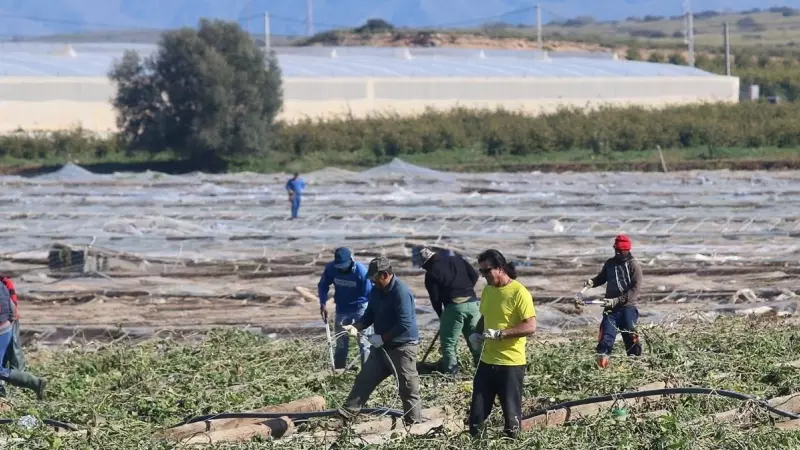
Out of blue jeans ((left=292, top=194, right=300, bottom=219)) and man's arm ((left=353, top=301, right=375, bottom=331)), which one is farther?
blue jeans ((left=292, top=194, right=300, bottom=219))

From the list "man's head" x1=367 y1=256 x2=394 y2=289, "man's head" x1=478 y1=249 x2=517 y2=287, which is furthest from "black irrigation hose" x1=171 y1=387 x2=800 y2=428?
"man's head" x1=478 y1=249 x2=517 y2=287

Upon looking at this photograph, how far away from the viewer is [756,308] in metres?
17.2

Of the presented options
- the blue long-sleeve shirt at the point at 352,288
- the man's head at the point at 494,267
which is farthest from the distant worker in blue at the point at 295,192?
the man's head at the point at 494,267

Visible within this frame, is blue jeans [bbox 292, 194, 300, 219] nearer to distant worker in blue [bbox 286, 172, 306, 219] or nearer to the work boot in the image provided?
distant worker in blue [bbox 286, 172, 306, 219]

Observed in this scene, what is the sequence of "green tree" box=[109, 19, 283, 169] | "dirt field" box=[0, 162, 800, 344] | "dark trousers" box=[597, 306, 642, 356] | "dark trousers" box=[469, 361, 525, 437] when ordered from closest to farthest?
"dark trousers" box=[469, 361, 525, 437] < "dark trousers" box=[597, 306, 642, 356] < "dirt field" box=[0, 162, 800, 344] < "green tree" box=[109, 19, 283, 169]

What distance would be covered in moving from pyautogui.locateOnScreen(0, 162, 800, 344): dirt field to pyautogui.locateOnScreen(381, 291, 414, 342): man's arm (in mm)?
5593

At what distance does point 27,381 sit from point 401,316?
11.5ft

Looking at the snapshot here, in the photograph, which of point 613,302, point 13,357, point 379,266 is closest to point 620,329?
point 613,302

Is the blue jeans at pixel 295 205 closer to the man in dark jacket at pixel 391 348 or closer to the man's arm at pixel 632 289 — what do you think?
the man's arm at pixel 632 289

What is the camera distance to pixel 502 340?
31.4ft

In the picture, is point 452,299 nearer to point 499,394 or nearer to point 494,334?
point 499,394

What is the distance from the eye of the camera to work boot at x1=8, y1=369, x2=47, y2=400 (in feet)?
39.3

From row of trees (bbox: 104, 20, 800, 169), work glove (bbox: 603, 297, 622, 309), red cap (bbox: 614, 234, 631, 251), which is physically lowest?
work glove (bbox: 603, 297, 622, 309)

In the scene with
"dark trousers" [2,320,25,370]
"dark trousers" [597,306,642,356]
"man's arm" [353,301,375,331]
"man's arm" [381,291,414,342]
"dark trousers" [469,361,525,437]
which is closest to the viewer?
"dark trousers" [469,361,525,437]
